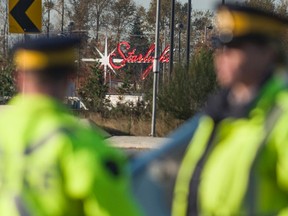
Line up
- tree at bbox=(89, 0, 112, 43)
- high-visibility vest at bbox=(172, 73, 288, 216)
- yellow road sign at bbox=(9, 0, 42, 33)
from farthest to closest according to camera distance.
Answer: tree at bbox=(89, 0, 112, 43) < yellow road sign at bbox=(9, 0, 42, 33) < high-visibility vest at bbox=(172, 73, 288, 216)

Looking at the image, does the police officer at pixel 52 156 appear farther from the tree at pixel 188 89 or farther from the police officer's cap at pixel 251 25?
the tree at pixel 188 89

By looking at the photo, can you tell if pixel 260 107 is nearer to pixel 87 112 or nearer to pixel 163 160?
pixel 163 160

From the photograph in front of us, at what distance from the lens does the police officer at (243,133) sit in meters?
3.78

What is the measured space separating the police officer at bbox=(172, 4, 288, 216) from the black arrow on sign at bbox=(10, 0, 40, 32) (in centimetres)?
1015

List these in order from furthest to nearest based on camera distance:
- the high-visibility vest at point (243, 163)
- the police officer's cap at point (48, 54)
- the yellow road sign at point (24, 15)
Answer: the yellow road sign at point (24, 15), the police officer's cap at point (48, 54), the high-visibility vest at point (243, 163)

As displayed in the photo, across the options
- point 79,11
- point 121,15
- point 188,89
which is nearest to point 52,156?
point 188,89

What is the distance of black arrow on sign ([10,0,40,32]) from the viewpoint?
14.2m

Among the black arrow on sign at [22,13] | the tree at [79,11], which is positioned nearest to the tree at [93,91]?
the black arrow on sign at [22,13]

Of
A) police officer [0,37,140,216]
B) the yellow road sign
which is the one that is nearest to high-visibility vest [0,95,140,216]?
police officer [0,37,140,216]

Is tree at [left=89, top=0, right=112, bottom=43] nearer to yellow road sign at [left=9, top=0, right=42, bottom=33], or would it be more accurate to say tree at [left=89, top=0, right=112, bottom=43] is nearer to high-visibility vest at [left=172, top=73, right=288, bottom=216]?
yellow road sign at [left=9, top=0, right=42, bottom=33]

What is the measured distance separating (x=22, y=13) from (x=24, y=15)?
0.05 m

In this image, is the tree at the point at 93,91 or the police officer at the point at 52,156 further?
the tree at the point at 93,91

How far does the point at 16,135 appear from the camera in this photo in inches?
148

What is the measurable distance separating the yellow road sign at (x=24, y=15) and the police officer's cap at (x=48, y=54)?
399 inches
